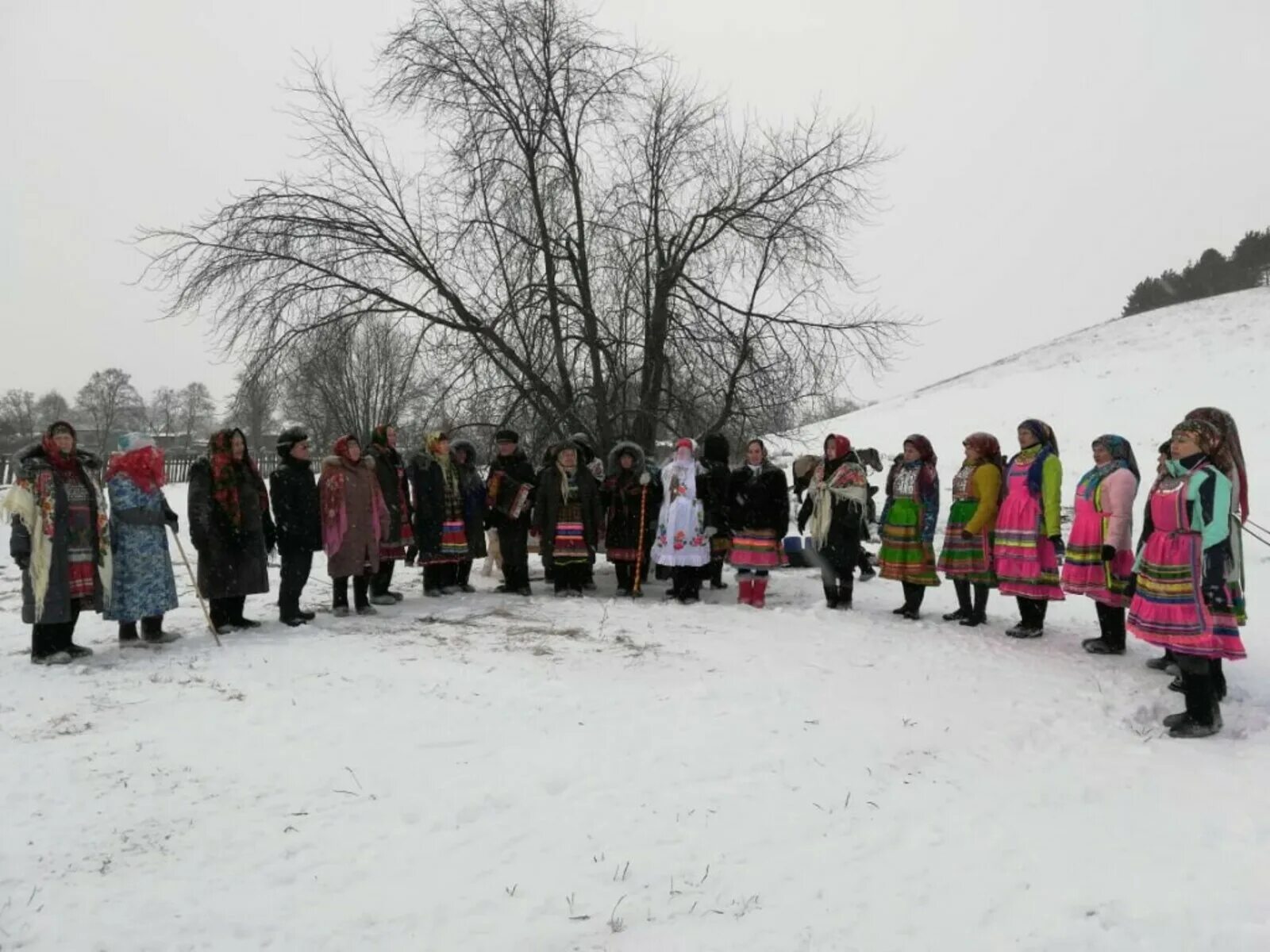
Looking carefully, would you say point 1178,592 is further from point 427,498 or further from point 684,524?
point 427,498

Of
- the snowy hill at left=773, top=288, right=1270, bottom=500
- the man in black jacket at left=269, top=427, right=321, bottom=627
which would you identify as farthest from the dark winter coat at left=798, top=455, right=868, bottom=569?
the snowy hill at left=773, top=288, right=1270, bottom=500

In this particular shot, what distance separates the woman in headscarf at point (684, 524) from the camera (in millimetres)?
8234

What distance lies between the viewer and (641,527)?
872 cm

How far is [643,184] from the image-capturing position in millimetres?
9695

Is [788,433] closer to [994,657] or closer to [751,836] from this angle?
[994,657]

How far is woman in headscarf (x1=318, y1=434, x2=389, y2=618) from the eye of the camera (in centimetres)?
721

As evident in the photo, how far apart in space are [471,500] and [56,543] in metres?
3.91

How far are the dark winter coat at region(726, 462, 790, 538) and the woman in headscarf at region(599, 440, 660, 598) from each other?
1056 millimetres

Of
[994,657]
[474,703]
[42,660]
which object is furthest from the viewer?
[994,657]

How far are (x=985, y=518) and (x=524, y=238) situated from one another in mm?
5909

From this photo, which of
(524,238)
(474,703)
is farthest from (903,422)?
(474,703)

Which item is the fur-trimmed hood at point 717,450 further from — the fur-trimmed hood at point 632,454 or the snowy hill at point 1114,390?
the snowy hill at point 1114,390

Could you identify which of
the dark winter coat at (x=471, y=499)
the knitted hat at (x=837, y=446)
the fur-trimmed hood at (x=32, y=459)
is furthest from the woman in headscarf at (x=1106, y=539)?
the fur-trimmed hood at (x=32, y=459)

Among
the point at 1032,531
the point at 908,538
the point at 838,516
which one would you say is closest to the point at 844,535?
the point at 838,516
